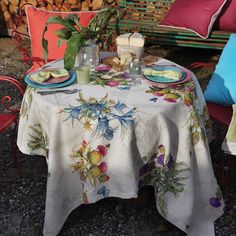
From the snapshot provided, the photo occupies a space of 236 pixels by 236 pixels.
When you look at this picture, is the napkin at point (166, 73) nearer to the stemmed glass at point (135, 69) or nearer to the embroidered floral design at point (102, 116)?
the stemmed glass at point (135, 69)

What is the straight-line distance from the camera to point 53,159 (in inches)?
83.1

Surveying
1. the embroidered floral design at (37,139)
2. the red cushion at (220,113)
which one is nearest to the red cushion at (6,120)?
the embroidered floral design at (37,139)

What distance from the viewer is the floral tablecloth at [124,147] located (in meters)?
2.06

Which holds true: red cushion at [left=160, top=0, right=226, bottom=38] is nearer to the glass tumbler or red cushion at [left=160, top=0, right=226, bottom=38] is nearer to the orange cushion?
the orange cushion

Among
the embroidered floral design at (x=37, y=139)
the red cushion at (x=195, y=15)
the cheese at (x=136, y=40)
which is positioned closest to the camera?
the embroidered floral design at (x=37, y=139)

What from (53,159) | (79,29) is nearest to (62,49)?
(79,29)

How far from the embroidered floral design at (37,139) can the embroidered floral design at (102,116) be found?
0.30m

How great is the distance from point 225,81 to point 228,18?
Result: 1.85m

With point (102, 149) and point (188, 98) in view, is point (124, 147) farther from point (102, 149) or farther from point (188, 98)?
point (188, 98)

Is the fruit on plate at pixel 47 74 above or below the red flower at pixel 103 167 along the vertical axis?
above

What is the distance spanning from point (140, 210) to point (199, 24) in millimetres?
2469

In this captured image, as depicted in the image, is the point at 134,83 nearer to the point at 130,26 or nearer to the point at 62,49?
the point at 62,49

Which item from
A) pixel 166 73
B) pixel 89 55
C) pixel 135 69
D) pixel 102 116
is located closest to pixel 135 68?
pixel 135 69

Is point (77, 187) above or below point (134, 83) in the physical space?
below
